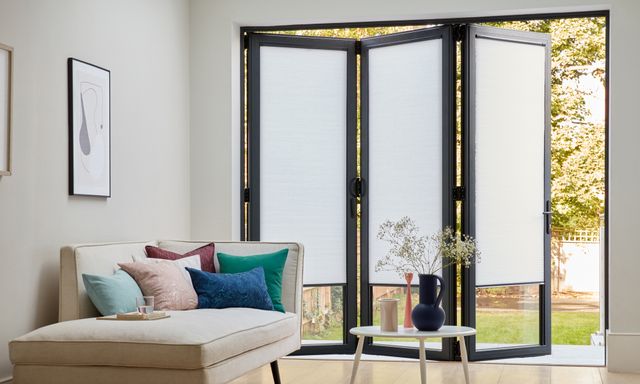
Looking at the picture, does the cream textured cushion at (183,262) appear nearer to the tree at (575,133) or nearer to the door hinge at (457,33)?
the door hinge at (457,33)

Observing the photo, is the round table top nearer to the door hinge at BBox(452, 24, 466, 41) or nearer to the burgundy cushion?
the burgundy cushion

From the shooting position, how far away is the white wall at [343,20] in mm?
5406

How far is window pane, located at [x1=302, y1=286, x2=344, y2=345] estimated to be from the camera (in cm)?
605

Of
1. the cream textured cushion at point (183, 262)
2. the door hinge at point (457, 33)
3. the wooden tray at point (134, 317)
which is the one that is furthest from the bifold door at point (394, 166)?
the wooden tray at point (134, 317)

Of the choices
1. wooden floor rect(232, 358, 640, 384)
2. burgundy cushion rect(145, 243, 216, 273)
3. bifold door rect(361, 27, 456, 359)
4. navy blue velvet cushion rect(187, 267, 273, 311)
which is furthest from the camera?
bifold door rect(361, 27, 456, 359)

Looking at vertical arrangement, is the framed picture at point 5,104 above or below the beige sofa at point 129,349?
above

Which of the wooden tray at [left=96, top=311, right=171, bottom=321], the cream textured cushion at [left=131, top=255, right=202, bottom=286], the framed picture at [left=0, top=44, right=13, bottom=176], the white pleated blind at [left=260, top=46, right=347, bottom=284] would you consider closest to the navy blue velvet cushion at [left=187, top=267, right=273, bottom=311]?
the cream textured cushion at [left=131, top=255, right=202, bottom=286]

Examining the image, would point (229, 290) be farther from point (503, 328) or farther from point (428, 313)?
point (503, 328)

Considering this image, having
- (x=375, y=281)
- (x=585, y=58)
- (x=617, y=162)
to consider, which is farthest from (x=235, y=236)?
(x=585, y=58)

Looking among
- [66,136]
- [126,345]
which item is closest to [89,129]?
[66,136]

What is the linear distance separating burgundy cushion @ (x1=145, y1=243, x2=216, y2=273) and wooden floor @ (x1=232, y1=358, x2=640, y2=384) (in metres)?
0.77

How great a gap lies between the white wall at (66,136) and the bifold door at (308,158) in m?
0.51

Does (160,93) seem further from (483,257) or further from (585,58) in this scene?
(585,58)

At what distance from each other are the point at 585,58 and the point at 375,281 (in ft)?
17.4
